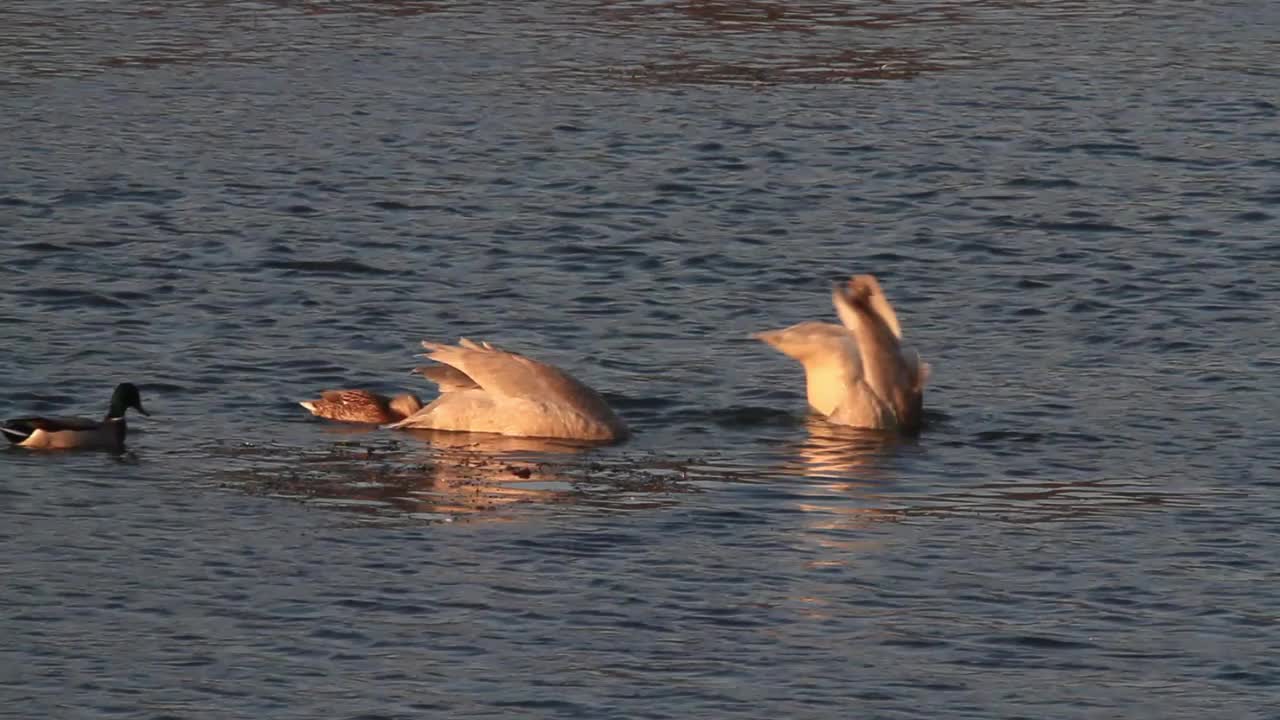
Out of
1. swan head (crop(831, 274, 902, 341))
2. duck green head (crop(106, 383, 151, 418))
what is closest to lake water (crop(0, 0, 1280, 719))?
duck green head (crop(106, 383, 151, 418))

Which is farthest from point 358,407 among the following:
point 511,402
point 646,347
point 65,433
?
point 646,347

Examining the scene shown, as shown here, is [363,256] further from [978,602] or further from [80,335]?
[978,602]

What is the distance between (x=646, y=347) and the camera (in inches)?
647

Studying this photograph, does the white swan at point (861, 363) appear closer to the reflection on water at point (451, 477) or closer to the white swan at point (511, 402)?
the white swan at point (511, 402)

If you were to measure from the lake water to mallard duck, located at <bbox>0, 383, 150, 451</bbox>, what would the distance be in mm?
128

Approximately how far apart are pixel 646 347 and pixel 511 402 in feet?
6.45

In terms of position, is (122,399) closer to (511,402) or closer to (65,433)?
(65,433)

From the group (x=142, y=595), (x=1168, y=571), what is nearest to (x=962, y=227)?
(x=1168, y=571)

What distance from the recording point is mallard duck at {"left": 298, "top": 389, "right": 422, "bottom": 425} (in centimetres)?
1447

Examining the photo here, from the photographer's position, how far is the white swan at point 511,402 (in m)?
14.3

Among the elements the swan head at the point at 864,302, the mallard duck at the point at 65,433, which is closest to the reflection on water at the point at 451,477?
the mallard duck at the point at 65,433

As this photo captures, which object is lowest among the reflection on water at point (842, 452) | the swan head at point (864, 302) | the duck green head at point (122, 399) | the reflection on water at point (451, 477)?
the reflection on water at point (842, 452)

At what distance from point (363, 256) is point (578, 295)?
1766 millimetres

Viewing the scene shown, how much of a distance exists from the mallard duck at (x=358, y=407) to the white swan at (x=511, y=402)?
8 centimetres
